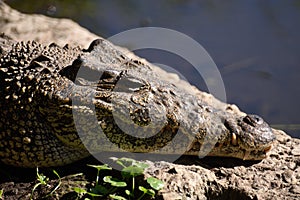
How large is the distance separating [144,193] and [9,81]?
1.39m

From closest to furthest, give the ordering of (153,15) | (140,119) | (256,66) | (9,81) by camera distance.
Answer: (140,119)
(9,81)
(256,66)
(153,15)

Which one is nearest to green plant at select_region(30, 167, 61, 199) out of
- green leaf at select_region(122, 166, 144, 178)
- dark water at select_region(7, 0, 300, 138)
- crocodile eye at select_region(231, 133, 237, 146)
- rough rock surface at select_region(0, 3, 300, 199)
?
green leaf at select_region(122, 166, 144, 178)

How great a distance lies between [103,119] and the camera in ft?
12.6

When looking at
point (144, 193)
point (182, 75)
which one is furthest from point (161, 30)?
point (144, 193)

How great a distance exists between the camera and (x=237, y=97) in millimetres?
7129

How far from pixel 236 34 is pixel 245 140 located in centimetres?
526

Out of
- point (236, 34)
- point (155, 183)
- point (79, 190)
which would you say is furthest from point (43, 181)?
point (236, 34)

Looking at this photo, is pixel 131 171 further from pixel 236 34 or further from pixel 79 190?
pixel 236 34

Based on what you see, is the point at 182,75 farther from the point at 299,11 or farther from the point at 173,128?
the point at 173,128

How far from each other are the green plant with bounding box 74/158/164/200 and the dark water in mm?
3133

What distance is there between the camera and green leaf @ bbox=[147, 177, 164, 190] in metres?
3.49

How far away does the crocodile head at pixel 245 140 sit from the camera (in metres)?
3.83

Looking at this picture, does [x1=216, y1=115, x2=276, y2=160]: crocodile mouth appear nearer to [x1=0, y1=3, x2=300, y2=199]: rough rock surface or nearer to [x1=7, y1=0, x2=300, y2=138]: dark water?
[x1=0, y1=3, x2=300, y2=199]: rough rock surface

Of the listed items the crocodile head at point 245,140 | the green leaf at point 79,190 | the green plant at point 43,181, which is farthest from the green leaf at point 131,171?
the crocodile head at point 245,140
